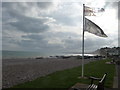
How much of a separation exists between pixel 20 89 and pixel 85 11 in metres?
6.13

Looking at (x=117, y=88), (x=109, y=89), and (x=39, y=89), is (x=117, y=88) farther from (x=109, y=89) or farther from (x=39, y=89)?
(x=39, y=89)

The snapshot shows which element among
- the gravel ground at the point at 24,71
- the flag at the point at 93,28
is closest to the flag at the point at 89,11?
the flag at the point at 93,28

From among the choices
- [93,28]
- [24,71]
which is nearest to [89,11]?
[93,28]

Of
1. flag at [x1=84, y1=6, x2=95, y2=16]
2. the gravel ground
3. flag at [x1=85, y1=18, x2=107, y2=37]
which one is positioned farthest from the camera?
the gravel ground

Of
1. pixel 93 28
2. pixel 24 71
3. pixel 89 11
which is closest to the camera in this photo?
pixel 93 28

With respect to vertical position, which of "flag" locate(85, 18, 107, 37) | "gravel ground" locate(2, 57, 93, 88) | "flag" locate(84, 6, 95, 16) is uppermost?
"flag" locate(84, 6, 95, 16)

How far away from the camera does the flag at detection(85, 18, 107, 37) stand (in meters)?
10.5

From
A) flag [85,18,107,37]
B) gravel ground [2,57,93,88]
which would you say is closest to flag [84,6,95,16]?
flag [85,18,107,37]

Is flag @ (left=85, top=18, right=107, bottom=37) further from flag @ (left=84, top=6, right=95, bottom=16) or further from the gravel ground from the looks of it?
the gravel ground

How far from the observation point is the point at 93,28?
35.1 feet

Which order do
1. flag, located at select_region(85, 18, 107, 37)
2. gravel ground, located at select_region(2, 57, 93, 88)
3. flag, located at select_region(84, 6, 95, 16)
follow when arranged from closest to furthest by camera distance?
flag, located at select_region(85, 18, 107, 37)
flag, located at select_region(84, 6, 95, 16)
gravel ground, located at select_region(2, 57, 93, 88)

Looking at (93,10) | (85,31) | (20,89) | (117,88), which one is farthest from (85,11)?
(20,89)

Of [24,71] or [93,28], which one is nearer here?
[93,28]

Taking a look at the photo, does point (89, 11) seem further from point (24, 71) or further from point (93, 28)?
point (24, 71)
